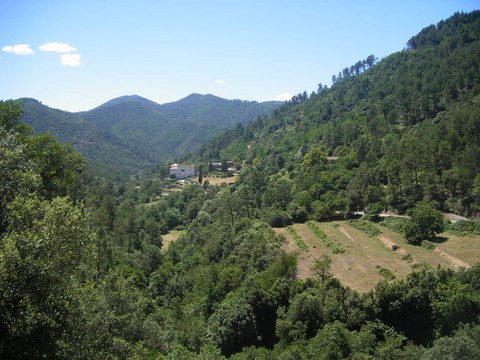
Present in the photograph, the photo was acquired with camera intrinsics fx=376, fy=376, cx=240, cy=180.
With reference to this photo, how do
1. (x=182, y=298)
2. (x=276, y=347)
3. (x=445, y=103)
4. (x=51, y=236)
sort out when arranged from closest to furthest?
(x=51, y=236), (x=276, y=347), (x=182, y=298), (x=445, y=103)

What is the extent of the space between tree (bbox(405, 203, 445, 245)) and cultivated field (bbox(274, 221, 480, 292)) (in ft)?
3.55

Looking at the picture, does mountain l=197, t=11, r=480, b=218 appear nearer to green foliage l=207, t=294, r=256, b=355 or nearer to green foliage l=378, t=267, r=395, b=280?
green foliage l=378, t=267, r=395, b=280

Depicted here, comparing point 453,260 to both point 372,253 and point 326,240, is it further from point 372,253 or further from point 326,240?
point 326,240

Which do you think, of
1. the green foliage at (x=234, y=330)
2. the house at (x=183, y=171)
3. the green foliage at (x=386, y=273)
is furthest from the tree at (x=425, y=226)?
the house at (x=183, y=171)

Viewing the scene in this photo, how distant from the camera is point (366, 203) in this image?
2319 inches

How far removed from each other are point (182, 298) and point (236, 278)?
9.82m

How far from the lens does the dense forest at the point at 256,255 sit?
12.3 metres

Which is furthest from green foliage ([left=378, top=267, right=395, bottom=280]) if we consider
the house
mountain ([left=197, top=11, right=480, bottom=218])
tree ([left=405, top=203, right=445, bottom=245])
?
the house

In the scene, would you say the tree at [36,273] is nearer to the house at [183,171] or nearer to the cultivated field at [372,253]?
the cultivated field at [372,253]

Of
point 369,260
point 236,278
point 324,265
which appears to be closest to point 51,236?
point 324,265

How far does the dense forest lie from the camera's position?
12.3 meters

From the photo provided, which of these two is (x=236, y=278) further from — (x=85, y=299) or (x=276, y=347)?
(x=85, y=299)

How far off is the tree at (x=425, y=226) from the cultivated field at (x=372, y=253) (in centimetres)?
108

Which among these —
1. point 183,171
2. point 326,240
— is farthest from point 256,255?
point 183,171
